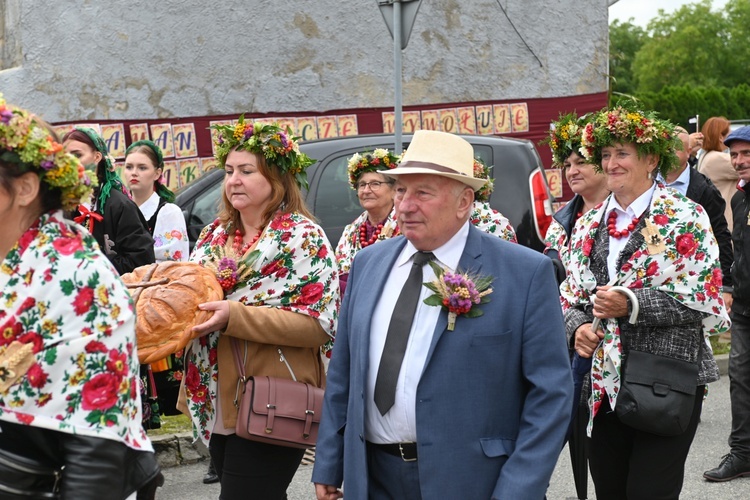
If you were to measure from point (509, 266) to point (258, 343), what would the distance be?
4.78 ft

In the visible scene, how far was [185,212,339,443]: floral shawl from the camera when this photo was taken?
15.4ft

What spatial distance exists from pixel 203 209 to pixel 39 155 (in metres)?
6.30

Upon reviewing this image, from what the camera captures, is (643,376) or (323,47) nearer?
(643,376)

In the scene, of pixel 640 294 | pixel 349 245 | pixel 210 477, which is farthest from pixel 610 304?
pixel 210 477

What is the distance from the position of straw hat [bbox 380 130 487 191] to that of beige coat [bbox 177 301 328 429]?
1073 millimetres

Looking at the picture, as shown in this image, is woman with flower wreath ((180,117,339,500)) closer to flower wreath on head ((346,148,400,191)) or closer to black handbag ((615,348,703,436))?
black handbag ((615,348,703,436))

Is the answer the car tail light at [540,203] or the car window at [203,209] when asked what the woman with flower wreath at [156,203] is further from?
the car tail light at [540,203]

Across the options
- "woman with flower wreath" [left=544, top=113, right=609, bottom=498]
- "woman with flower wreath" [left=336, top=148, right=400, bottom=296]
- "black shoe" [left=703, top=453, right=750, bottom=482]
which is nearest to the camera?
"woman with flower wreath" [left=544, top=113, right=609, bottom=498]

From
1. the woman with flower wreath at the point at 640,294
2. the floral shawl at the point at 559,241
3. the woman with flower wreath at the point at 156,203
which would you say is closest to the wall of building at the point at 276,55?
the woman with flower wreath at the point at 156,203

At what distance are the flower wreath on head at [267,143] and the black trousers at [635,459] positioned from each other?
6.12 feet

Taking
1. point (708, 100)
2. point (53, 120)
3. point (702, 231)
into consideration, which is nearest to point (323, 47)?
point (53, 120)

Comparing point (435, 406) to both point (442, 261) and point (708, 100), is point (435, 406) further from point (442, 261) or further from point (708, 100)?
point (708, 100)

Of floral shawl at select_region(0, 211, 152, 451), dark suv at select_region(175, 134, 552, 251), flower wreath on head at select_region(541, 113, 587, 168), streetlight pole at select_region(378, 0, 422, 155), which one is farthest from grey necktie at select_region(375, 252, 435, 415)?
streetlight pole at select_region(378, 0, 422, 155)

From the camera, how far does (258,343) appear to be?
467 cm
